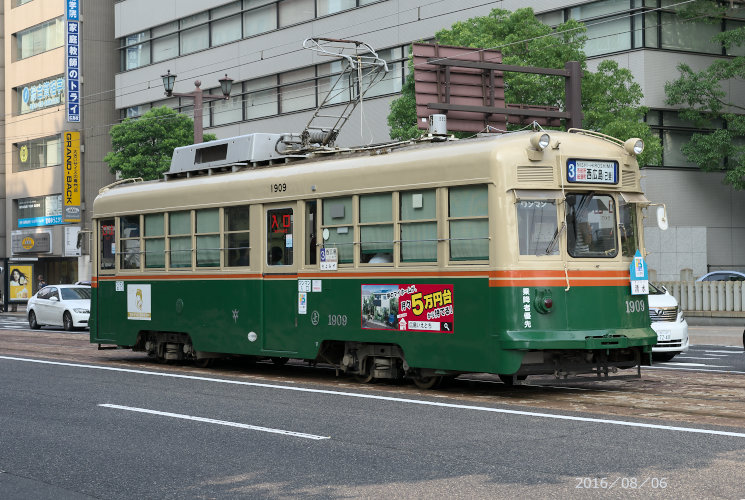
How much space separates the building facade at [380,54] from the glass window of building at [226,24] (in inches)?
2.7

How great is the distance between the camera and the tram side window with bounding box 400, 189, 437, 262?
12719mm

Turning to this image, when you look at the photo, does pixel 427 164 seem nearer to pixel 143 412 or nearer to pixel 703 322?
pixel 143 412

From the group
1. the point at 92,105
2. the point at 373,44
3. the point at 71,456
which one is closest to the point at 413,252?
the point at 71,456

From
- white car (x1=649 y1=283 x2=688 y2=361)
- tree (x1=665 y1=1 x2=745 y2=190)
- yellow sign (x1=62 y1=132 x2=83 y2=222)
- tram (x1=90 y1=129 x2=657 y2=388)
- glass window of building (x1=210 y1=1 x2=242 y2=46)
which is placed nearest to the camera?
tram (x1=90 y1=129 x2=657 y2=388)

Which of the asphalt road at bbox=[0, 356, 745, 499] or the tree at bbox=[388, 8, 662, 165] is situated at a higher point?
the tree at bbox=[388, 8, 662, 165]

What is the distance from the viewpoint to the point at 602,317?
1236 cm

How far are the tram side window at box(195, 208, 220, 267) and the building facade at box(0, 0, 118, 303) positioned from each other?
38.3 m

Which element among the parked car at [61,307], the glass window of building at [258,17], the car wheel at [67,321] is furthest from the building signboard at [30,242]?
the car wheel at [67,321]

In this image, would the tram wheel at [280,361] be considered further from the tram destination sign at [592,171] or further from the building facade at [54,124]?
the building facade at [54,124]

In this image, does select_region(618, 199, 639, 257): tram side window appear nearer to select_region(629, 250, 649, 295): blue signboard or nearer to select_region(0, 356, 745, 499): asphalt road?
select_region(629, 250, 649, 295): blue signboard

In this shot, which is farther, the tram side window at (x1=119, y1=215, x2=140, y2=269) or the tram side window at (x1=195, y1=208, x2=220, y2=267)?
the tram side window at (x1=119, y1=215, x2=140, y2=269)

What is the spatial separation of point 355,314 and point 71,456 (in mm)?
5462

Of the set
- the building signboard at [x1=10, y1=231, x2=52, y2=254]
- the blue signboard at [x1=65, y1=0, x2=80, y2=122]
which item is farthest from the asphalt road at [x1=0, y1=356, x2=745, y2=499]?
the building signboard at [x1=10, y1=231, x2=52, y2=254]

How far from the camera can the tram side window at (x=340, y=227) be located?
1378cm
